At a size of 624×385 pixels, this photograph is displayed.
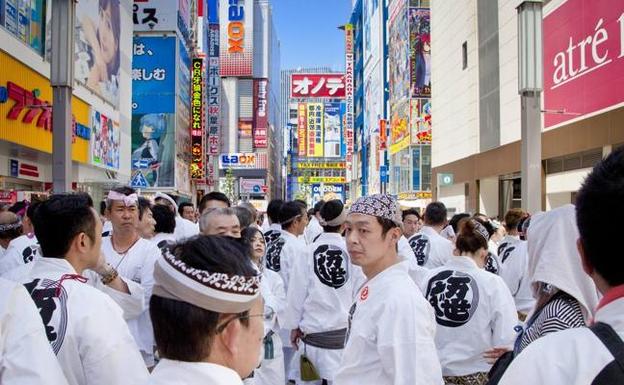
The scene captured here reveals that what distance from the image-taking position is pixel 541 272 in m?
2.45

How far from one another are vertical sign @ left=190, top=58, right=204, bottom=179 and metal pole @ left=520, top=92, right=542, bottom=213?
34716 millimetres

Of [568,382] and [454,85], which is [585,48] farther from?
[568,382]

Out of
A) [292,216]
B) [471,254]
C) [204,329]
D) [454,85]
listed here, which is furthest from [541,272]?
[454,85]

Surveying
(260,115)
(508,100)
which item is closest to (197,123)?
(508,100)

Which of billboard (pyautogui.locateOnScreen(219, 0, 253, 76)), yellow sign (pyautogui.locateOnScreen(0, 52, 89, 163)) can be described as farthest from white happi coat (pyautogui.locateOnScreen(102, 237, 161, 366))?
billboard (pyautogui.locateOnScreen(219, 0, 253, 76))

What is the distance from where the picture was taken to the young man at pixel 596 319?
50.0 inches

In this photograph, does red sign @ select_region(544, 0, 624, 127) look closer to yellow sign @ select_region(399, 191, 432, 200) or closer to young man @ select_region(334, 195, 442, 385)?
young man @ select_region(334, 195, 442, 385)

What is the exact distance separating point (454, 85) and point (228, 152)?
57.2 m

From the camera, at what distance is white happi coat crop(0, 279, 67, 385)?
2.11 meters

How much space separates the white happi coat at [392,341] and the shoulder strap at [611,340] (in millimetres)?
1379

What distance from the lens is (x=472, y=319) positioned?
4055mm

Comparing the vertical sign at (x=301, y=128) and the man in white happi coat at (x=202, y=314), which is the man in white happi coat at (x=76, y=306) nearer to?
the man in white happi coat at (x=202, y=314)

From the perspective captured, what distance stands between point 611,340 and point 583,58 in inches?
760

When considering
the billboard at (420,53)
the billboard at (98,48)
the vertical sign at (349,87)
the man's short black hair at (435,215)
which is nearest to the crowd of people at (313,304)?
the man's short black hair at (435,215)
